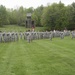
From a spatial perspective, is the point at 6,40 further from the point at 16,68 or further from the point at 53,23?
the point at 53,23

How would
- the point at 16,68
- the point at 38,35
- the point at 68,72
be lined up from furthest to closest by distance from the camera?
the point at 38,35 → the point at 16,68 → the point at 68,72

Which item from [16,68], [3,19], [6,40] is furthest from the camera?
[3,19]

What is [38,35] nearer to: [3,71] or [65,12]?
[3,71]

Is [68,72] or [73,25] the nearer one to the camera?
[68,72]

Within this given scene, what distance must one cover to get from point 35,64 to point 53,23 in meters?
88.1

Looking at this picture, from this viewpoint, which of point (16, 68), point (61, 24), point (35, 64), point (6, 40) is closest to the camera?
point (16, 68)

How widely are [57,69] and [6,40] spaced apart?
2957cm

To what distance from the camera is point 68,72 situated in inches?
555

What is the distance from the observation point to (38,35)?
53062 mm

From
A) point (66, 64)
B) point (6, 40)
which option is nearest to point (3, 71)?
point (66, 64)

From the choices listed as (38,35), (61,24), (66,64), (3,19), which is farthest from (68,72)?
(3,19)

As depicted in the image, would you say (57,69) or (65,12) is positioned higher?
(65,12)

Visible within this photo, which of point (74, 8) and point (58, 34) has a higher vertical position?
point (74, 8)

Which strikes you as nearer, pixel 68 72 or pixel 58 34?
pixel 68 72
